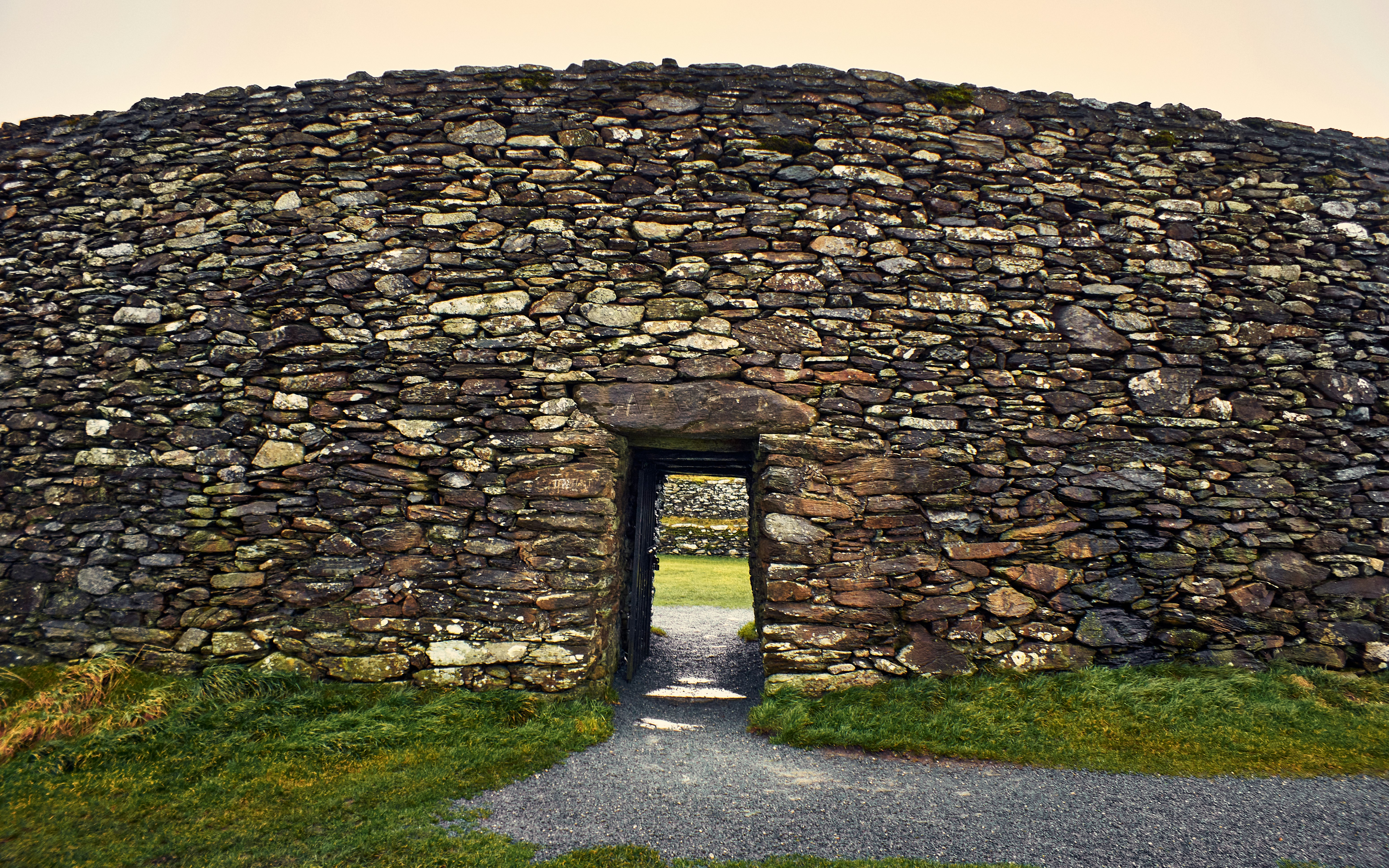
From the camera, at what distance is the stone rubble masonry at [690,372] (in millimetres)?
5141

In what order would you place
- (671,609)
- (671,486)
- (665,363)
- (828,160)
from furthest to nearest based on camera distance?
(671,486) < (671,609) < (828,160) < (665,363)

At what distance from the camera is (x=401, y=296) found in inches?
217

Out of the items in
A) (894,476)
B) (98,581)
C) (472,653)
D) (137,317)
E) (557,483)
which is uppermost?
(137,317)

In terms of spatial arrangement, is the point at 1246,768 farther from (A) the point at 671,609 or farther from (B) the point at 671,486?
(B) the point at 671,486

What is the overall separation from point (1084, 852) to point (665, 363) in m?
4.04

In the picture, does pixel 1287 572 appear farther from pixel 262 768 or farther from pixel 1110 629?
pixel 262 768

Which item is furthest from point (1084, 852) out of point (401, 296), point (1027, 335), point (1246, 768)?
point (401, 296)

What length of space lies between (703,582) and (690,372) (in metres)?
10.1

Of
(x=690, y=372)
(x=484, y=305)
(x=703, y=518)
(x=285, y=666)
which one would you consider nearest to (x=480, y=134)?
(x=484, y=305)

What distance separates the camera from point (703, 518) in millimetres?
19312

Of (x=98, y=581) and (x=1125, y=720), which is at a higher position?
(x=98, y=581)

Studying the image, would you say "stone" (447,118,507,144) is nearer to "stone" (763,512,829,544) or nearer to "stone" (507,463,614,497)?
"stone" (507,463,614,497)

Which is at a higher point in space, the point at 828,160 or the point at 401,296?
the point at 828,160

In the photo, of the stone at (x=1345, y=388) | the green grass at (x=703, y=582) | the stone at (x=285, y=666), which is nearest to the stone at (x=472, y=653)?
the stone at (x=285, y=666)
